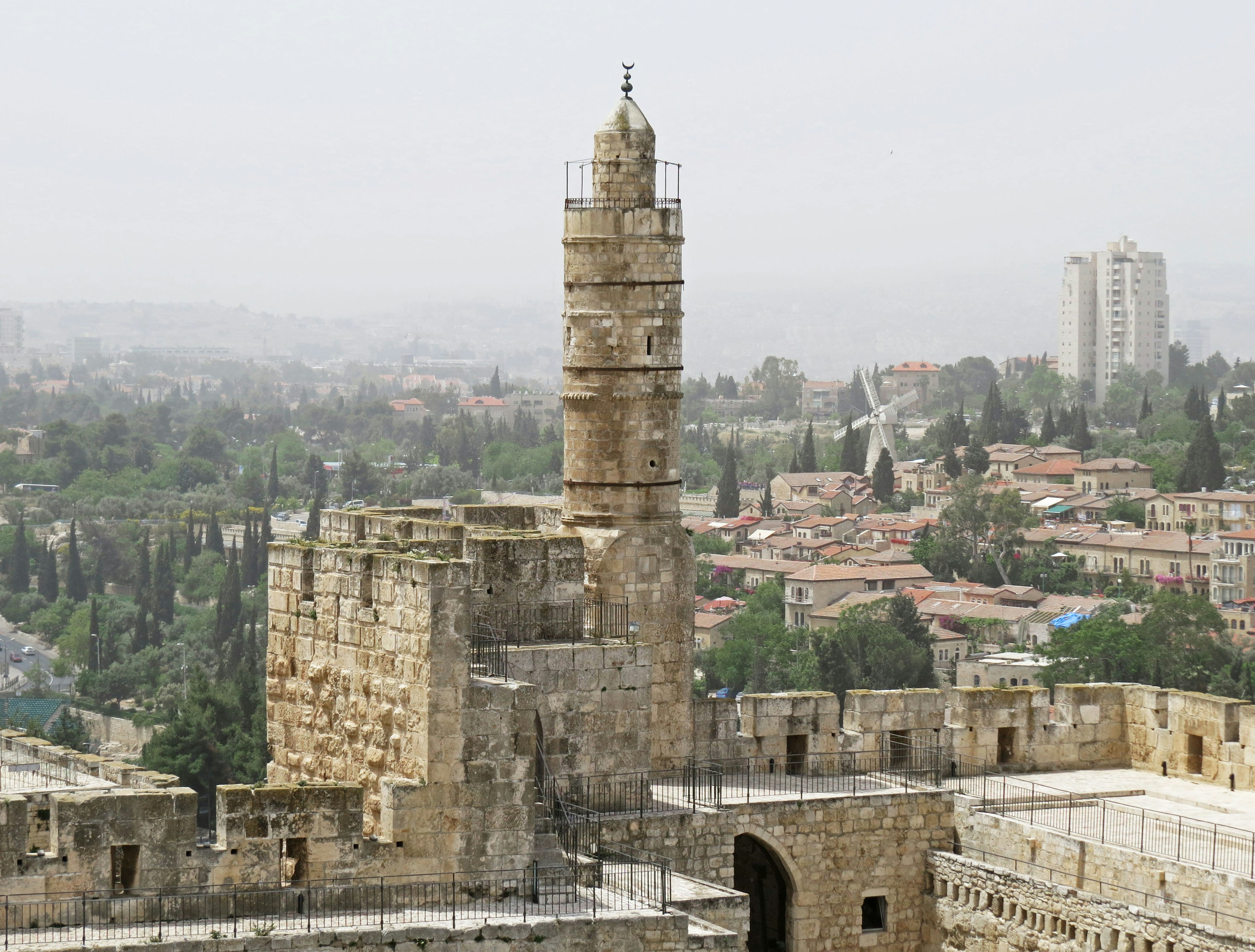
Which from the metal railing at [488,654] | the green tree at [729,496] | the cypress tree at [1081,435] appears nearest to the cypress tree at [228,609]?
the green tree at [729,496]

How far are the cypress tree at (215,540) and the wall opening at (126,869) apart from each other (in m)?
120

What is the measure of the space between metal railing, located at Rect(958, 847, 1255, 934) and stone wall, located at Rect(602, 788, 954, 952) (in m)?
0.60

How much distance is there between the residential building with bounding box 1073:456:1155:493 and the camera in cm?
14938

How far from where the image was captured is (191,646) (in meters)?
111

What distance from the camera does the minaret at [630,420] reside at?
84.9 ft

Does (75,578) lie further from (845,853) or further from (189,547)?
(845,853)

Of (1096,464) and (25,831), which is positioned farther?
(1096,464)

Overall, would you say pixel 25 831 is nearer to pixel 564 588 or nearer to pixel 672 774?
pixel 564 588

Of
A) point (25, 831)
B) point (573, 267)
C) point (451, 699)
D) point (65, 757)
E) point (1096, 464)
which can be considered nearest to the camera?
point (25, 831)

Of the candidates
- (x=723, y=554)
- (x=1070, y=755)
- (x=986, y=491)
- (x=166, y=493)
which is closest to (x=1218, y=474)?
(x=986, y=491)

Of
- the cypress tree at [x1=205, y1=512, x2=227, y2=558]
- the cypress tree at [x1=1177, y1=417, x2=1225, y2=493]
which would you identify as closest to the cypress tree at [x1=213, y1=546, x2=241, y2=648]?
the cypress tree at [x1=205, y1=512, x2=227, y2=558]

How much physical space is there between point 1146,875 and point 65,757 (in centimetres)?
1025

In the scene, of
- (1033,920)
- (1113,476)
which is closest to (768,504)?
(1113,476)

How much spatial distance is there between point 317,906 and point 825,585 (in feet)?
344
